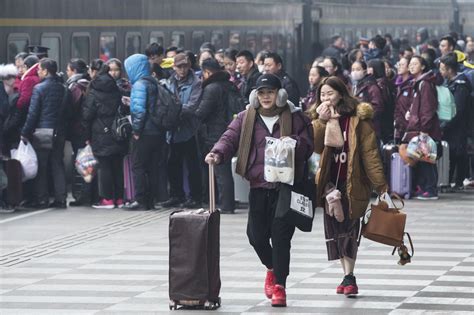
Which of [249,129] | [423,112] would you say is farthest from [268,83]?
[423,112]

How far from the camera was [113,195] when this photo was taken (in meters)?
20.5

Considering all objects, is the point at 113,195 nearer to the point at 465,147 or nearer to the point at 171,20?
the point at 465,147

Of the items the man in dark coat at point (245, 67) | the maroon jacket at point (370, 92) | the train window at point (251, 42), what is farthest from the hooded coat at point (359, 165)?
the train window at point (251, 42)

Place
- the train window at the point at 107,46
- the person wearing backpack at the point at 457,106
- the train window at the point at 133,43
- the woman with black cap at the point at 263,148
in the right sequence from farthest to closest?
the train window at the point at 133,43, the train window at the point at 107,46, the person wearing backpack at the point at 457,106, the woman with black cap at the point at 263,148

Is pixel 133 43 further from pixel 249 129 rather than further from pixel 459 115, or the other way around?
pixel 249 129

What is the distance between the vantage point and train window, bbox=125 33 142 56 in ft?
85.8

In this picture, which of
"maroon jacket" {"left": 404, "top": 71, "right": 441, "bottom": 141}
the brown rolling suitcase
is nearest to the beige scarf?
the brown rolling suitcase

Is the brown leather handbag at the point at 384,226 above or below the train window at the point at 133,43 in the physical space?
below

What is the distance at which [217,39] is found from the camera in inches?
1218

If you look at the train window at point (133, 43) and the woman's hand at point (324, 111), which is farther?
the train window at point (133, 43)

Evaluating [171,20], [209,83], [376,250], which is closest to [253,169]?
[376,250]

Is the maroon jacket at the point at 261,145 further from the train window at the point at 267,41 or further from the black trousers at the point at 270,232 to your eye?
the train window at the point at 267,41

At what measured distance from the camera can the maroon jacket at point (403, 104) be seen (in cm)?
2128

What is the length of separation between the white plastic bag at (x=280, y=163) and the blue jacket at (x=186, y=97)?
7.44m
